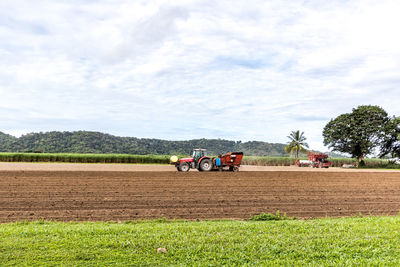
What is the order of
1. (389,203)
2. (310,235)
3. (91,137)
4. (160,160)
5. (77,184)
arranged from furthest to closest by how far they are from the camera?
(91,137) < (160,160) < (77,184) < (389,203) < (310,235)

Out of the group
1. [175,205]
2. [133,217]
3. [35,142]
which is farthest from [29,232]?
[35,142]

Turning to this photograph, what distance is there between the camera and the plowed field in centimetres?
1087

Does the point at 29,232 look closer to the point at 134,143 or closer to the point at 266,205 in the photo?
the point at 266,205

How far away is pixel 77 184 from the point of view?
16922mm

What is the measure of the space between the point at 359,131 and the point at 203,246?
5715 centimetres

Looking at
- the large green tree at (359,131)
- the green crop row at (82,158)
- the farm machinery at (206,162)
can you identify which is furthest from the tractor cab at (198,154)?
the large green tree at (359,131)

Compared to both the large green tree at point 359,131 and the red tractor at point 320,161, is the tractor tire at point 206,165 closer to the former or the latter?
the red tractor at point 320,161

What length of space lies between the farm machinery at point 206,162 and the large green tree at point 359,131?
38.0m

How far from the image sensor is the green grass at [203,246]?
5.37m

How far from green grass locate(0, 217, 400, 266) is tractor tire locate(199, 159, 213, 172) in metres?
17.3

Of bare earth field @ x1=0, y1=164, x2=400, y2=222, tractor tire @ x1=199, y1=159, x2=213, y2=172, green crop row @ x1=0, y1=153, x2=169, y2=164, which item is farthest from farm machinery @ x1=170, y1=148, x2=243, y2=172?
green crop row @ x1=0, y1=153, x2=169, y2=164

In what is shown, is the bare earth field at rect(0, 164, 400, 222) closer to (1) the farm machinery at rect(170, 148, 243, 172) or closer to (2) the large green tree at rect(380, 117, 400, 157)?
(1) the farm machinery at rect(170, 148, 243, 172)

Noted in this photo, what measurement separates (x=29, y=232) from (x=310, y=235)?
20.4 ft

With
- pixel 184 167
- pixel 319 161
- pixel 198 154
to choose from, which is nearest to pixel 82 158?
pixel 184 167
